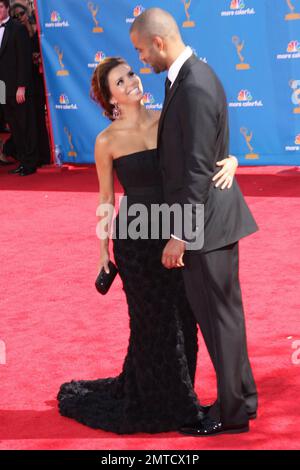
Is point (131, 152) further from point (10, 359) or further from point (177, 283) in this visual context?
point (10, 359)

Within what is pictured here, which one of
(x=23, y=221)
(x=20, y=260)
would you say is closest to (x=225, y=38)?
(x=23, y=221)

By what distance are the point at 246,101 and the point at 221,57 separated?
57cm

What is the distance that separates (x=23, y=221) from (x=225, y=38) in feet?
10.7

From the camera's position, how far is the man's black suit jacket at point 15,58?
37.3 ft

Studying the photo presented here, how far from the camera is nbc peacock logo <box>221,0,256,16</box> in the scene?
10.5 meters

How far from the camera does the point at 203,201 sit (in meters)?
3.99

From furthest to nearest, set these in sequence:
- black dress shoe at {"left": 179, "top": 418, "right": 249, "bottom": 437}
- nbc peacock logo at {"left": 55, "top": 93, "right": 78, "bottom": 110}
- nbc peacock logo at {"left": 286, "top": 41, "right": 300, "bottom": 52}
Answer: nbc peacock logo at {"left": 55, "top": 93, "right": 78, "bottom": 110}
nbc peacock logo at {"left": 286, "top": 41, "right": 300, "bottom": 52}
black dress shoe at {"left": 179, "top": 418, "right": 249, "bottom": 437}

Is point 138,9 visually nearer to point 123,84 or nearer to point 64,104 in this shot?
point 64,104

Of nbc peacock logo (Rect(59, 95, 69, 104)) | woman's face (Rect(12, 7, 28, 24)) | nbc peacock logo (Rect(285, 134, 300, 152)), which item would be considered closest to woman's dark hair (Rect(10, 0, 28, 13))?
woman's face (Rect(12, 7, 28, 24))

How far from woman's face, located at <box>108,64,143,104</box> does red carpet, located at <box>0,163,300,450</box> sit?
5.18ft

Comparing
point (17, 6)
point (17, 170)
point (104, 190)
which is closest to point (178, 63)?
point (104, 190)

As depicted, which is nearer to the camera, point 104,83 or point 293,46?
point 104,83

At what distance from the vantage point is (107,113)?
4.53 m

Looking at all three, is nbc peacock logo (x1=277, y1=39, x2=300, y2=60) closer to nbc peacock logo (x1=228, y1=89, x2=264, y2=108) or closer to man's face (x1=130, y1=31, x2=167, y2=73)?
nbc peacock logo (x1=228, y1=89, x2=264, y2=108)
